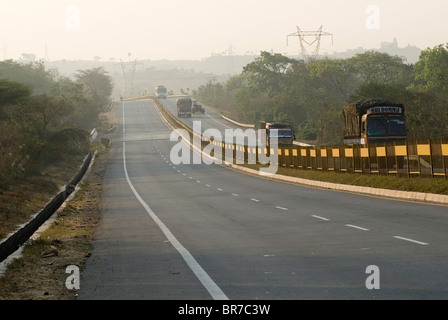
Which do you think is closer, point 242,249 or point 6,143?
point 242,249

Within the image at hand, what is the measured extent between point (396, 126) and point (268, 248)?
29.8 m

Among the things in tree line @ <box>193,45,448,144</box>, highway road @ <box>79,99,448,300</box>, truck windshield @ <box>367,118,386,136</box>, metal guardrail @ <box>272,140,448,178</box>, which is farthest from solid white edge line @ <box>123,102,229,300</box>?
tree line @ <box>193,45,448,144</box>

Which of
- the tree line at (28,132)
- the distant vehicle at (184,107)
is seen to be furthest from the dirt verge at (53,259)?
the distant vehicle at (184,107)

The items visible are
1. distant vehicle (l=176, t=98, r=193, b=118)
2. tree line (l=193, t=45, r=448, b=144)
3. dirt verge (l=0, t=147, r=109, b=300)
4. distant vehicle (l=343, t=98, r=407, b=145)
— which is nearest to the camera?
dirt verge (l=0, t=147, r=109, b=300)

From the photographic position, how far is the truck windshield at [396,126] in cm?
4462

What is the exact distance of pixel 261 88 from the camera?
193m

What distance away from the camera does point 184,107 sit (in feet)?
472

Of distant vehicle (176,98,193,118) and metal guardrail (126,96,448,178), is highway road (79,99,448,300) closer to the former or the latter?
metal guardrail (126,96,448,178)

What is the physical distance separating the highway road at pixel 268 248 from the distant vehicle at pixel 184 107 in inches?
4182

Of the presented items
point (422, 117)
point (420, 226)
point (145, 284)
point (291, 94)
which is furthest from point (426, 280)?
point (291, 94)

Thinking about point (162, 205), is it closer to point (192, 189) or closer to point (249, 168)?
point (192, 189)

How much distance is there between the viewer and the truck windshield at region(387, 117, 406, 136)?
44.6 metres

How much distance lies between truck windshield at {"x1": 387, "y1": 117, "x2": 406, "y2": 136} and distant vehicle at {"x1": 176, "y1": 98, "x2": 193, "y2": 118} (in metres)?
99.8
